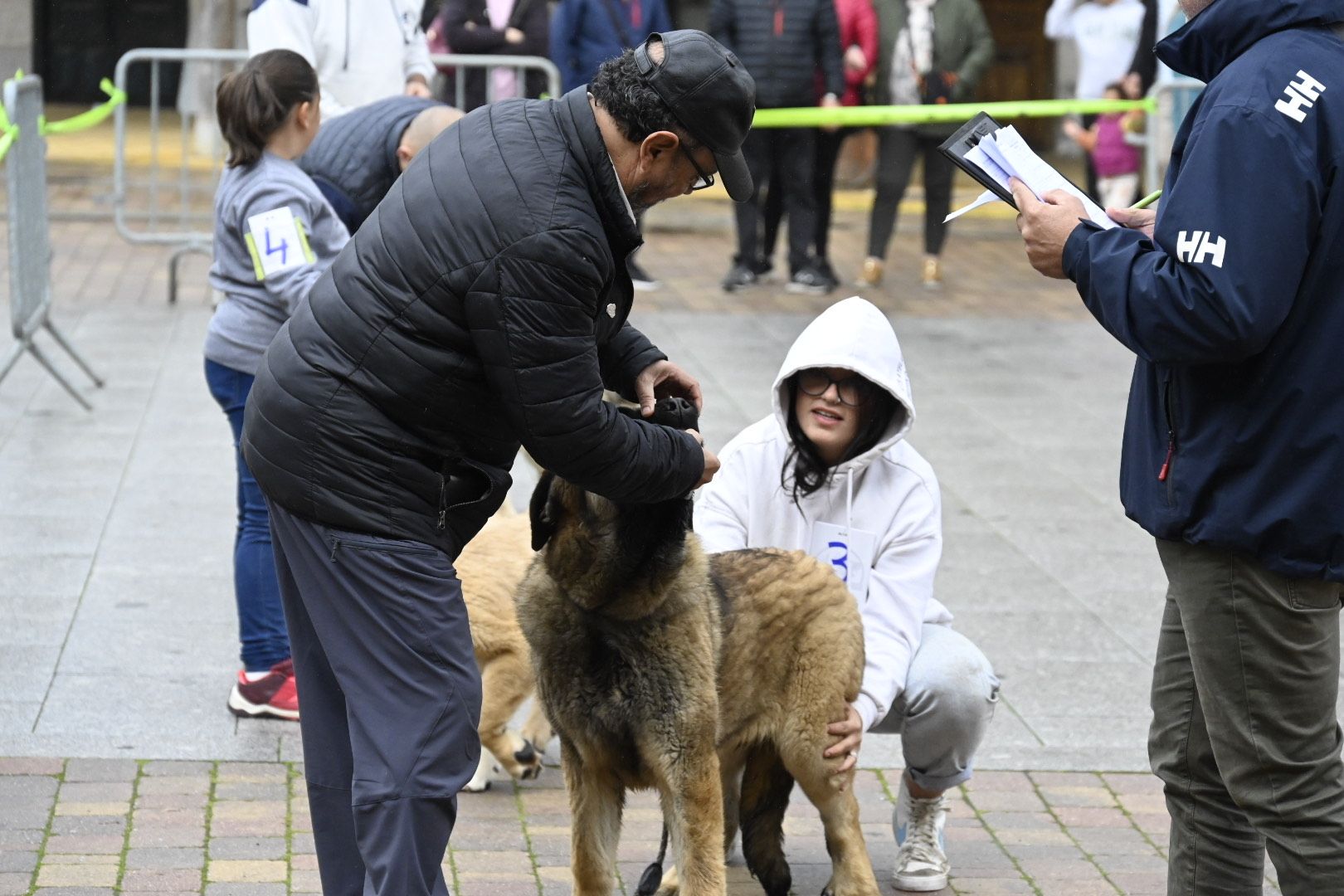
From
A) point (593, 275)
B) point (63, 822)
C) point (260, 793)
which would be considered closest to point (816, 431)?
point (593, 275)

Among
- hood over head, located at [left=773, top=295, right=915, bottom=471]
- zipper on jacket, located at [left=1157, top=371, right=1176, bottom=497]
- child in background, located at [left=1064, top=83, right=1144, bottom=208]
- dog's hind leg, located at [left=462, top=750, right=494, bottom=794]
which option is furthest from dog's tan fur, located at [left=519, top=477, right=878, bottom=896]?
child in background, located at [left=1064, top=83, right=1144, bottom=208]

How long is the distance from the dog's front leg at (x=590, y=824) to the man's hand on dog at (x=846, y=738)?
0.49 m

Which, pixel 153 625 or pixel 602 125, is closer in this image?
pixel 602 125

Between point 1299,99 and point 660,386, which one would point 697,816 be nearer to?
point 660,386

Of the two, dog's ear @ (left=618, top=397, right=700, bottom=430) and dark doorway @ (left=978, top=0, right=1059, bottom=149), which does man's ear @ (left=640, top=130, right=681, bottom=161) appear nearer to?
dog's ear @ (left=618, top=397, right=700, bottom=430)

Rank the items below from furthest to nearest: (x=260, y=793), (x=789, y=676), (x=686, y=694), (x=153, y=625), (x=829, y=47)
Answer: (x=829, y=47) < (x=153, y=625) < (x=260, y=793) < (x=789, y=676) < (x=686, y=694)

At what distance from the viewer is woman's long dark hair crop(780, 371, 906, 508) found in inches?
164

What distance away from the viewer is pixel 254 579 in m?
4.98

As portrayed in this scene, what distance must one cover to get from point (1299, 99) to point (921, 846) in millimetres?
2009

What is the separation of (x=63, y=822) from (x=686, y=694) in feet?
5.57

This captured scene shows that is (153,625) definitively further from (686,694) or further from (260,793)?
(686,694)

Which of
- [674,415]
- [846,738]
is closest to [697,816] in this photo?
[846,738]

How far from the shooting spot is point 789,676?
3.82 meters

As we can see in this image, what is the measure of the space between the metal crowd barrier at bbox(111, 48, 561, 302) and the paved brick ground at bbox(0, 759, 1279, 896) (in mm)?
6869
